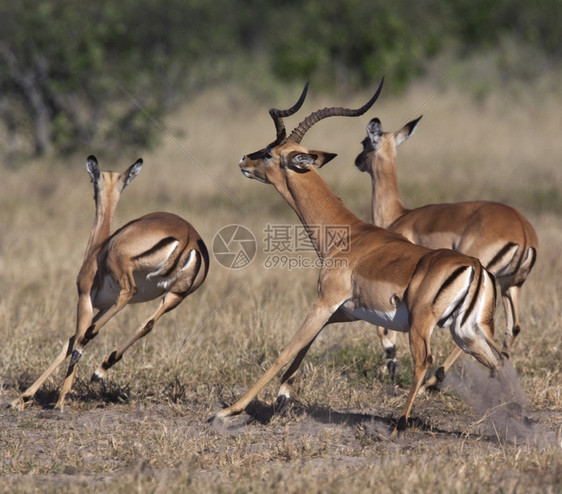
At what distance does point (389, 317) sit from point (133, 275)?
5.62ft

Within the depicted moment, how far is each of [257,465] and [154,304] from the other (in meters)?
3.83

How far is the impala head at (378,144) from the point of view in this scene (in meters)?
7.47

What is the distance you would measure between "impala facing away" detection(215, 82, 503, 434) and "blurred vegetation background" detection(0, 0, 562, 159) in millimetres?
3905

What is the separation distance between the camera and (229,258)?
1007 centimetres

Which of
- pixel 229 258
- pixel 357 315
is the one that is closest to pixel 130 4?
pixel 229 258

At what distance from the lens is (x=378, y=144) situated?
24.8 feet

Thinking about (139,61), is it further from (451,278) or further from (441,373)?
(451,278)

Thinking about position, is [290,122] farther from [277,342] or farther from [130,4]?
[277,342]

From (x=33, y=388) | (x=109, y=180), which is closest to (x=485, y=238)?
(x=109, y=180)

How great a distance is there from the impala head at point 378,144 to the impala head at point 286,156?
174 centimetres

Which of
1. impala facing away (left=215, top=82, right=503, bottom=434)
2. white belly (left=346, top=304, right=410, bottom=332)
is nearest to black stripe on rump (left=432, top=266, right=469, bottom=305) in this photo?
impala facing away (left=215, top=82, right=503, bottom=434)
